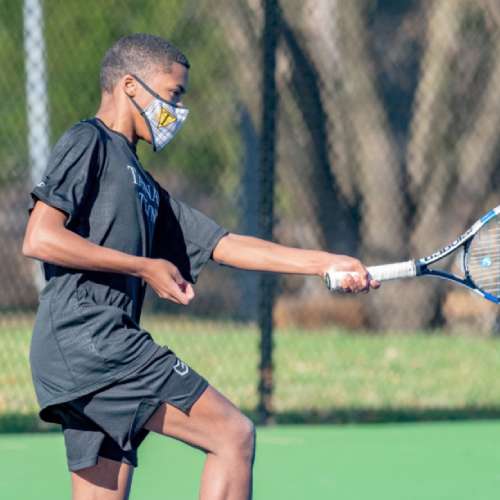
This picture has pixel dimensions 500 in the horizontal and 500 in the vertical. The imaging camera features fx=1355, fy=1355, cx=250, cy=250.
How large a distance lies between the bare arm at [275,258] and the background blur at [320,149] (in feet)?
20.1

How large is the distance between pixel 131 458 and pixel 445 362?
6353 mm

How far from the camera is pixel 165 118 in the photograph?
3.97 meters

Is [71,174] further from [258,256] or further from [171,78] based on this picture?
[258,256]

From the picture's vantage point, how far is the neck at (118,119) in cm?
397

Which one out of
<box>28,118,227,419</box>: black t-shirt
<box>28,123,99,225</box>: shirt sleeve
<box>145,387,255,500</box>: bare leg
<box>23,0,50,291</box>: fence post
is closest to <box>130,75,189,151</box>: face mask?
<box>28,118,227,419</box>: black t-shirt

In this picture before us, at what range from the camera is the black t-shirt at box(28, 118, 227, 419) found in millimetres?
3713

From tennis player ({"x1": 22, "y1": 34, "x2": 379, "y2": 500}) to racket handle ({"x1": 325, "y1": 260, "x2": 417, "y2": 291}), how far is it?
0.50m

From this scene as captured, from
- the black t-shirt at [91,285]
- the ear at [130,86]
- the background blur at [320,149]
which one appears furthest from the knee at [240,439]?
the background blur at [320,149]

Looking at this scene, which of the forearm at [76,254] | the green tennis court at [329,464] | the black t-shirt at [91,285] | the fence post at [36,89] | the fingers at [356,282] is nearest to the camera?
the forearm at [76,254]

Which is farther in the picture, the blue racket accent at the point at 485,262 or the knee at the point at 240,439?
the blue racket accent at the point at 485,262

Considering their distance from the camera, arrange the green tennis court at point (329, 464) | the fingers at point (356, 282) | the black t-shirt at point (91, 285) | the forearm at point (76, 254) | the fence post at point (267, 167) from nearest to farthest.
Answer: the forearm at point (76, 254), the black t-shirt at point (91, 285), the fingers at point (356, 282), the green tennis court at point (329, 464), the fence post at point (267, 167)

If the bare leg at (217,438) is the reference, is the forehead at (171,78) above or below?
above

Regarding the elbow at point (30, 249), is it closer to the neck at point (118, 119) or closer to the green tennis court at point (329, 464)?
the neck at point (118, 119)

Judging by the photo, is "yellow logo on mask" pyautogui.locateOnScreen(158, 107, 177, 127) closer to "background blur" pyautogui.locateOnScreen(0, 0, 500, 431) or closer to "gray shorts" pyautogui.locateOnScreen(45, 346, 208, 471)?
"gray shorts" pyautogui.locateOnScreen(45, 346, 208, 471)
